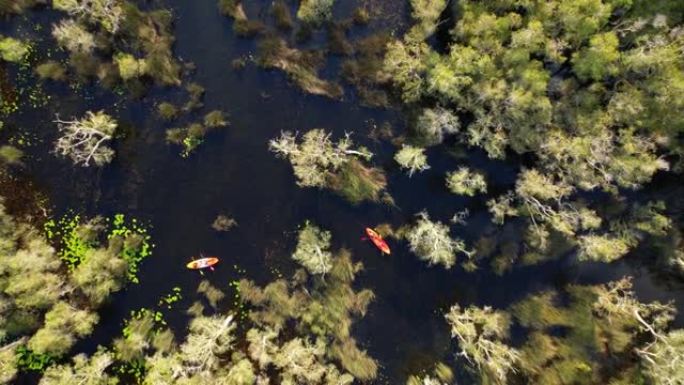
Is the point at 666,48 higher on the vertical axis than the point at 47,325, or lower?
higher

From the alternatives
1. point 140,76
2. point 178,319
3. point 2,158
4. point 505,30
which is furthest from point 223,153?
point 505,30

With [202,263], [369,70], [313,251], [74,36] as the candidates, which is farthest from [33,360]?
[369,70]

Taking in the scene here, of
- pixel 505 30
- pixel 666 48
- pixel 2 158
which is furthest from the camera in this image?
pixel 2 158

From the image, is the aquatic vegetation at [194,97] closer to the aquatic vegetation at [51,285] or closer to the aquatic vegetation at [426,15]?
the aquatic vegetation at [51,285]

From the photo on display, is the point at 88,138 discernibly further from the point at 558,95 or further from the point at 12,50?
the point at 558,95

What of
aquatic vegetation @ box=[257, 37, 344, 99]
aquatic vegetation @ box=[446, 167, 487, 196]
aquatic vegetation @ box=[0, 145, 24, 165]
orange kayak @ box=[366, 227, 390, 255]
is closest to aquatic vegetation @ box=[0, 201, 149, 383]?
aquatic vegetation @ box=[0, 145, 24, 165]

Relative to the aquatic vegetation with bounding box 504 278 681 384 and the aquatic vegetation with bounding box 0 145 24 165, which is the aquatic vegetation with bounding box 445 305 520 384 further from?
the aquatic vegetation with bounding box 0 145 24 165

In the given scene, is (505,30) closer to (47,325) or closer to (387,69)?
(387,69)
